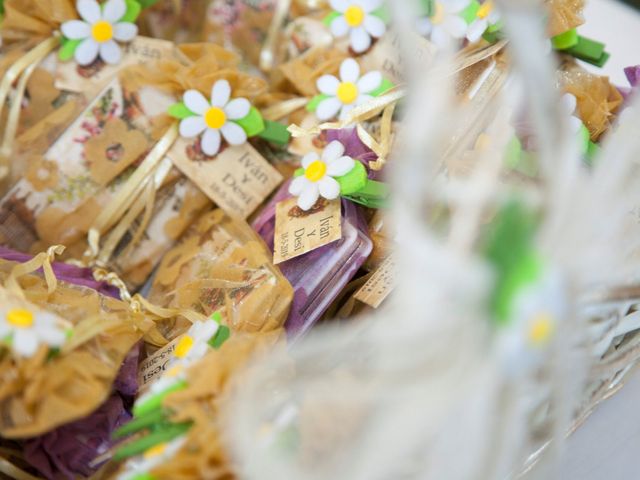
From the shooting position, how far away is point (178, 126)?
737 mm

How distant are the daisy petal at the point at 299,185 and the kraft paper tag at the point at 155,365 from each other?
0.53 feet

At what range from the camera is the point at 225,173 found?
742 mm

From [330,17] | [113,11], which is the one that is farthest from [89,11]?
[330,17]

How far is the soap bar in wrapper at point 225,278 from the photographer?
60 centimetres

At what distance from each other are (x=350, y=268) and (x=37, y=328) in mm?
256

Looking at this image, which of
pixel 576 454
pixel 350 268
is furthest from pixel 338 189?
pixel 576 454

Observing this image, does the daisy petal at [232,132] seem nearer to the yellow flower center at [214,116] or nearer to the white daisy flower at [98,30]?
the yellow flower center at [214,116]

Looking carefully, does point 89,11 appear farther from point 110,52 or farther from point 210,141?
point 210,141

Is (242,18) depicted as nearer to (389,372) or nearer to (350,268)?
(350,268)

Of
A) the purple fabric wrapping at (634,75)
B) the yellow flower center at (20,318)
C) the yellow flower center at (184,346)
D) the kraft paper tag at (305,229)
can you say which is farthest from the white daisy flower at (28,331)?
the purple fabric wrapping at (634,75)

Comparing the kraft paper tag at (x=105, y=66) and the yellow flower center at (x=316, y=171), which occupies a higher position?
the kraft paper tag at (x=105, y=66)

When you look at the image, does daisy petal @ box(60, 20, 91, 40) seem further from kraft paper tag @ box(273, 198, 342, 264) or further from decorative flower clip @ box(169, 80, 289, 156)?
kraft paper tag @ box(273, 198, 342, 264)

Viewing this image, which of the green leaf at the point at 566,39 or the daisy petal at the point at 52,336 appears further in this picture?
the green leaf at the point at 566,39

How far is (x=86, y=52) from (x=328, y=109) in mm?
254
